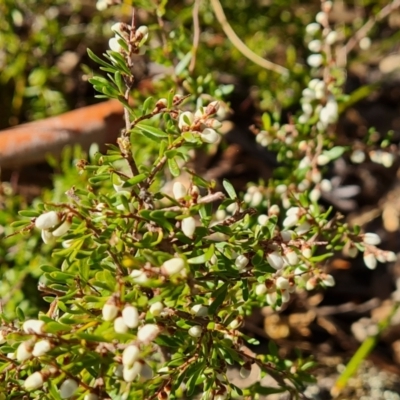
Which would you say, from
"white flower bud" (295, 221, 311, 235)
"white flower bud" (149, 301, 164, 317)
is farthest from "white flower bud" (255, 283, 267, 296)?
"white flower bud" (149, 301, 164, 317)

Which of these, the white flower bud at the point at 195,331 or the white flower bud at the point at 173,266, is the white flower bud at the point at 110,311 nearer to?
the white flower bud at the point at 173,266

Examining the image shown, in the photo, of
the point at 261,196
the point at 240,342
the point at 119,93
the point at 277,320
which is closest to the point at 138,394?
the point at 240,342

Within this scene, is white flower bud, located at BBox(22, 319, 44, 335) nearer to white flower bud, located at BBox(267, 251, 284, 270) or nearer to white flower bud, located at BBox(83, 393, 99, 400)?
white flower bud, located at BBox(83, 393, 99, 400)

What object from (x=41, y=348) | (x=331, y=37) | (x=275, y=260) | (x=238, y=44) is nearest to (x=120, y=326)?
(x=41, y=348)

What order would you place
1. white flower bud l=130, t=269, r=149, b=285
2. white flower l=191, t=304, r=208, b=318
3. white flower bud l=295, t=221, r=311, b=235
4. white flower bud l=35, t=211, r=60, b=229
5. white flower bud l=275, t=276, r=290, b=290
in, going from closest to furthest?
white flower bud l=130, t=269, r=149, b=285 → white flower bud l=35, t=211, r=60, b=229 → white flower l=191, t=304, r=208, b=318 → white flower bud l=275, t=276, r=290, b=290 → white flower bud l=295, t=221, r=311, b=235

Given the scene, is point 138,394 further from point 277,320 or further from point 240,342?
point 277,320

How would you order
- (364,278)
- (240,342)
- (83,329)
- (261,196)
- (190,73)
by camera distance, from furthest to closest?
(364,278) < (190,73) < (261,196) < (240,342) < (83,329)

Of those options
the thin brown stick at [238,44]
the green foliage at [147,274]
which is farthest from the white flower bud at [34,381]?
the thin brown stick at [238,44]
